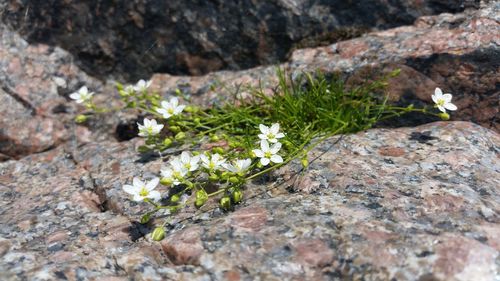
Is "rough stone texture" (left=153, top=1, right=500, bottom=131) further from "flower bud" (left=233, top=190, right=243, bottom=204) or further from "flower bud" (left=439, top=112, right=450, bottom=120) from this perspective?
"flower bud" (left=233, top=190, right=243, bottom=204)

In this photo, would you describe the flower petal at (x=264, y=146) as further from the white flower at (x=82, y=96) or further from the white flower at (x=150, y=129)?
the white flower at (x=82, y=96)

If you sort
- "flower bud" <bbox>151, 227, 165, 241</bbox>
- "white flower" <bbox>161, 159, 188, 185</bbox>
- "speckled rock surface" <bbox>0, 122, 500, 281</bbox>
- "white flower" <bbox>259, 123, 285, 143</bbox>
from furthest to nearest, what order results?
"white flower" <bbox>259, 123, 285, 143</bbox> < "white flower" <bbox>161, 159, 188, 185</bbox> < "flower bud" <bbox>151, 227, 165, 241</bbox> < "speckled rock surface" <bbox>0, 122, 500, 281</bbox>

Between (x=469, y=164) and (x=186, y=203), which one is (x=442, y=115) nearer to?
(x=469, y=164)

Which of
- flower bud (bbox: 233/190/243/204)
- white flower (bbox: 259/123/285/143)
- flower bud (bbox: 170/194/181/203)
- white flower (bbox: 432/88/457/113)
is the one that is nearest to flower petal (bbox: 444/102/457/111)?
white flower (bbox: 432/88/457/113)

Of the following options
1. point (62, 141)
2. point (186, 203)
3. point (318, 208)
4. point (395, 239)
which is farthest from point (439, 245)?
point (62, 141)

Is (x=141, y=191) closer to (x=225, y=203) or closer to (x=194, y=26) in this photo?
(x=225, y=203)
